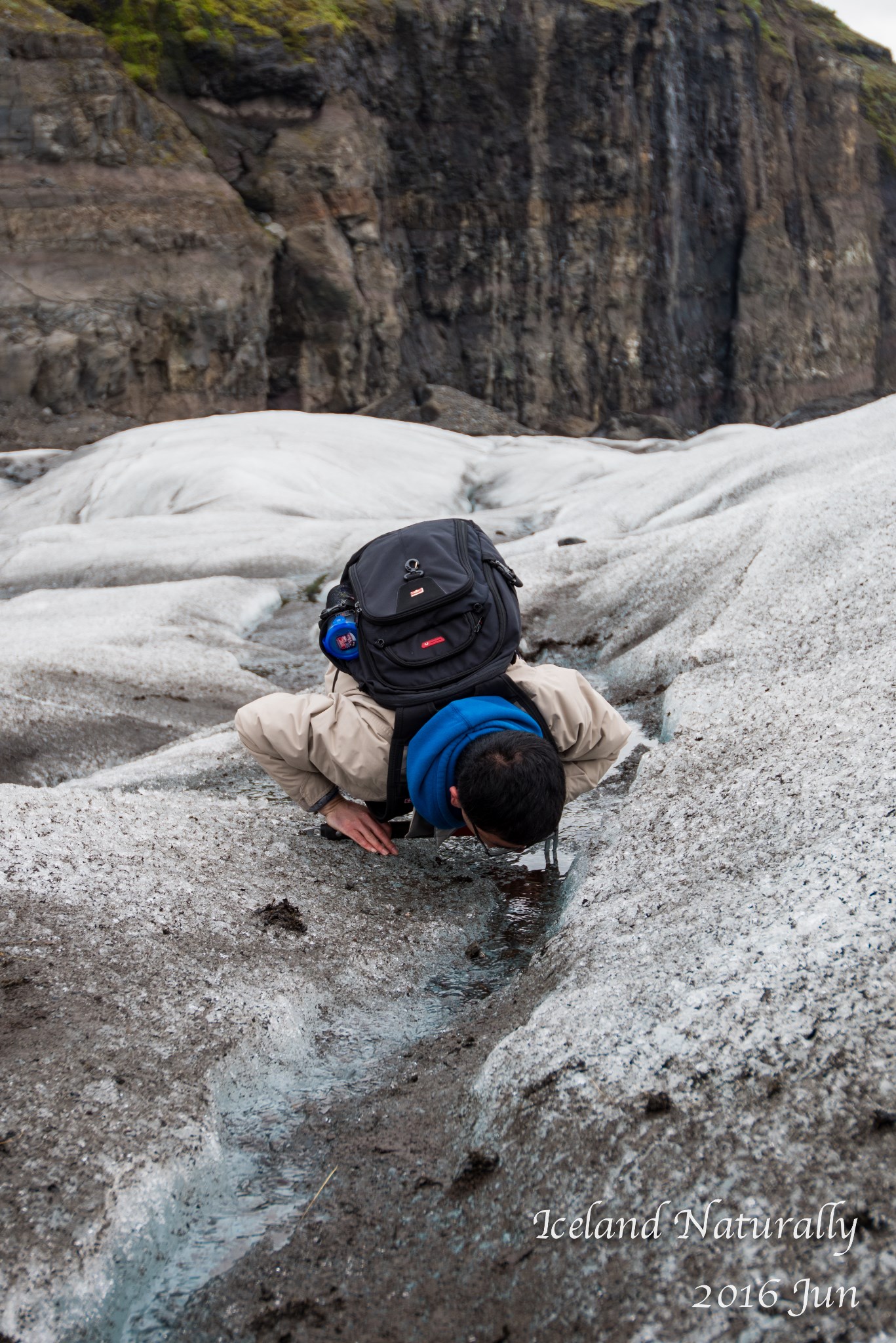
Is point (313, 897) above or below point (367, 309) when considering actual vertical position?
above

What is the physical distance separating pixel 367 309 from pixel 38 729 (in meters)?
34.0

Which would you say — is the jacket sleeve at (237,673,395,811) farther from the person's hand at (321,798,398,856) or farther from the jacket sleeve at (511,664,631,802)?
the jacket sleeve at (511,664,631,802)

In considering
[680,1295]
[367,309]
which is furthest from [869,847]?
[367,309]

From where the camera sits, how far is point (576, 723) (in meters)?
4.54

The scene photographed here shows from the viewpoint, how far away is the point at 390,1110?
132 inches

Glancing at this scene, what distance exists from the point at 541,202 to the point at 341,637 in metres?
44.1

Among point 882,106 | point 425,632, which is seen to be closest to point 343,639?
point 425,632

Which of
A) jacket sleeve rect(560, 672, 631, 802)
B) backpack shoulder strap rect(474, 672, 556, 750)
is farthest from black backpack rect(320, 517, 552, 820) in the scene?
jacket sleeve rect(560, 672, 631, 802)

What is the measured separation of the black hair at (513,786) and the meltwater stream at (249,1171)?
72cm

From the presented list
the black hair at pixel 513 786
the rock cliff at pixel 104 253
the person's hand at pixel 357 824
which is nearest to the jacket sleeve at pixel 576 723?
the black hair at pixel 513 786

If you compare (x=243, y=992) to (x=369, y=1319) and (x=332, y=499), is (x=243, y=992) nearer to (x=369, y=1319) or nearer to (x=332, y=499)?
(x=369, y=1319)

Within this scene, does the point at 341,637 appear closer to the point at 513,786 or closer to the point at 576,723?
the point at 576,723

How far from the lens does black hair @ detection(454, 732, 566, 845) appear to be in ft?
12.5
